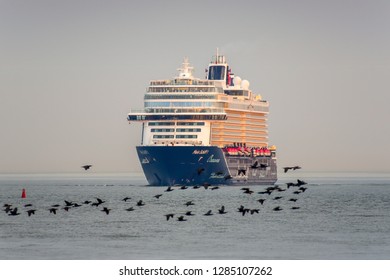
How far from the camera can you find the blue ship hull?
11100 centimetres

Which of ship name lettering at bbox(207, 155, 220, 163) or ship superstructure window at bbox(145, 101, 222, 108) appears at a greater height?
ship superstructure window at bbox(145, 101, 222, 108)

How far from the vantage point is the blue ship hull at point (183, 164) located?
364 ft

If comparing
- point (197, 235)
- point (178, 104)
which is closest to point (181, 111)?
point (178, 104)

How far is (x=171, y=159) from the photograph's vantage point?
111188 millimetres

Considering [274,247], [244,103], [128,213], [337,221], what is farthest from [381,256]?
[244,103]

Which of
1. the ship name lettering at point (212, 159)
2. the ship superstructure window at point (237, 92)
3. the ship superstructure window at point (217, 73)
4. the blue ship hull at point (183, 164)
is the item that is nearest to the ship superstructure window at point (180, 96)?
the blue ship hull at point (183, 164)

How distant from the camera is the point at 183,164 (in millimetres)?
111000

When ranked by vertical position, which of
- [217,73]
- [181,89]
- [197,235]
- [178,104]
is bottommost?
[197,235]

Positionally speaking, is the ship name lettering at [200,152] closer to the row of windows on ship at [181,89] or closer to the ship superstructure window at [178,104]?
the ship superstructure window at [178,104]

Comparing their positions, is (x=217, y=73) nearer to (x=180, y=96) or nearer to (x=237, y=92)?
A: (x=237, y=92)

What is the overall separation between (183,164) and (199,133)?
24.7 ft

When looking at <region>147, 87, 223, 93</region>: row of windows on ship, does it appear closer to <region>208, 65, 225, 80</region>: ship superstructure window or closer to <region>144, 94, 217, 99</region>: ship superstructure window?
<region>144, 94, 217, 99</region>: ship superstructure window

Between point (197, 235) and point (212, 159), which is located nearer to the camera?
point (197, 235)

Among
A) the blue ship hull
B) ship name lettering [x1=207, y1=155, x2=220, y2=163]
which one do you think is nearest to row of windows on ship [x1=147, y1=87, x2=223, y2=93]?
the blue ship hull
